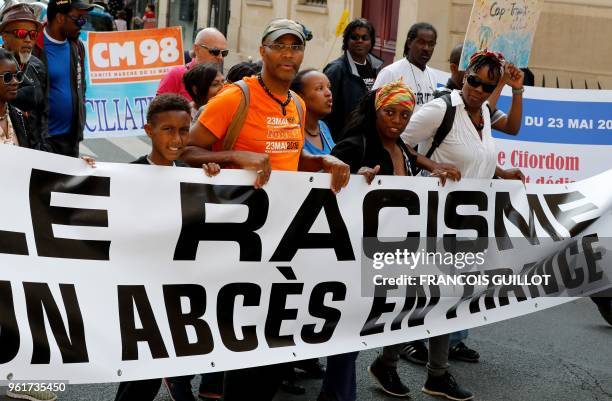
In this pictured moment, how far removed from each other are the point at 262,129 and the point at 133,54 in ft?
22.2

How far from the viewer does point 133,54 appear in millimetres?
11078

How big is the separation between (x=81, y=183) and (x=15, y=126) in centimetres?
98

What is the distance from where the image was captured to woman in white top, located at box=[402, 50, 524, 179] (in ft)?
18.3

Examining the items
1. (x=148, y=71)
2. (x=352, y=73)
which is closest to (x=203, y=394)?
(x=352, y=73)

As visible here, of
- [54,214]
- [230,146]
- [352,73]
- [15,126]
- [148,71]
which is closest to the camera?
[54,214]

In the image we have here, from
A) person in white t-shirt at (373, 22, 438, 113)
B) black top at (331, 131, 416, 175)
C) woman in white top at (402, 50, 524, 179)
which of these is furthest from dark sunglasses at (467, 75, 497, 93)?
person in white t-shirt at (373, 22, 438, 113)

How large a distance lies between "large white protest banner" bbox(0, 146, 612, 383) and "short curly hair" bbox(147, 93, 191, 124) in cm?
27

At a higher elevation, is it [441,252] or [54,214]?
[54,214]

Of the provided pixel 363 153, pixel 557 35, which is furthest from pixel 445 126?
pixel 557 35

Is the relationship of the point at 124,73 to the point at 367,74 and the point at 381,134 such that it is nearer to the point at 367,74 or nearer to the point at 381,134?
the point at 367,74

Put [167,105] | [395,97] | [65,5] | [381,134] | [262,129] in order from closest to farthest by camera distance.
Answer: [167,105] < [262,129] < [395,97] < [381,134] < [65,5]

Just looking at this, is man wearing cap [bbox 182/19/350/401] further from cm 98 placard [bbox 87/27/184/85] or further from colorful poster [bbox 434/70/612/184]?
cm 98 placard [bbox 87/27/184/85]

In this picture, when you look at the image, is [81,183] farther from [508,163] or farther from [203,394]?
[508,163]

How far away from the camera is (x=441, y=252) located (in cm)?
543
